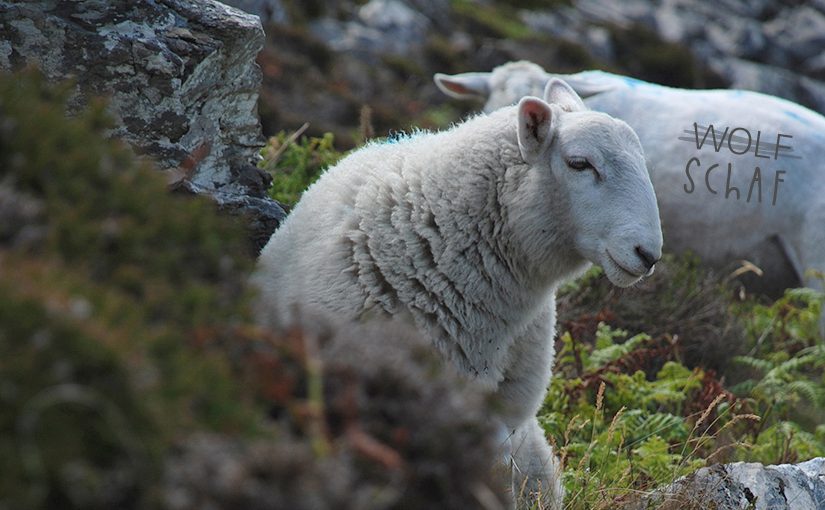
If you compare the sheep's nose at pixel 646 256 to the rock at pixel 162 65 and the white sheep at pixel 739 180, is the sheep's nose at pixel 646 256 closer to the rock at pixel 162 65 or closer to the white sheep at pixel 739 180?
the rock at pixel 162 65

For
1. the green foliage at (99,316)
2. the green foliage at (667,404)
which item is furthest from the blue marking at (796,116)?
the green foliage at (99,316)

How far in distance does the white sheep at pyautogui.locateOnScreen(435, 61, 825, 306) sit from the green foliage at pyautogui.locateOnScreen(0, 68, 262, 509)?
→ 23.2 feet

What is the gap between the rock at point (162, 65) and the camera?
4.84m

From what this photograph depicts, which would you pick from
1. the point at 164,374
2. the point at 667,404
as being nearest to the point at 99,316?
the point at 164,374

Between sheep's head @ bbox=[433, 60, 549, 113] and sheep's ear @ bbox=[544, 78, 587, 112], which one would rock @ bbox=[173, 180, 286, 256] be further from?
sheep's head @ bbox=[433, 60, 549, 113]

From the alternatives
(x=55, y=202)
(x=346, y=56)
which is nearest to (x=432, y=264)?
(x=55, y=202)

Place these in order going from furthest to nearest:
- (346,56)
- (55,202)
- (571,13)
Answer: (571,13) → (346,56) → (55,202)

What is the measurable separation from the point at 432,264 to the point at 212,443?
2.74m

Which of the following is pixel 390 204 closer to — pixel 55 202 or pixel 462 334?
pixel 462 334

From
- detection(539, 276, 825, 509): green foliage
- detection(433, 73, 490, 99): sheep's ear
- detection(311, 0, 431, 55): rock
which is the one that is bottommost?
detection(311, 0, 431, 55): rock

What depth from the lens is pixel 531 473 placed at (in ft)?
15.9

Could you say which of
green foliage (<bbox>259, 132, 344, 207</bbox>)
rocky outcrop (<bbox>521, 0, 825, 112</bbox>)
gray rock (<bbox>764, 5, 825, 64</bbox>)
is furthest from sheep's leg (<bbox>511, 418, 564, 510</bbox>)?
gray rock (<bbox>764, 5, 825, 64</bbox>)

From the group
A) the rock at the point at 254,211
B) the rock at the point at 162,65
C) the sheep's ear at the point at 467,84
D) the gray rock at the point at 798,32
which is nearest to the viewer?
the rock at the point at 162,65

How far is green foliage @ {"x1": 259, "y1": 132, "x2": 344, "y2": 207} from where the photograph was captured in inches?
265
